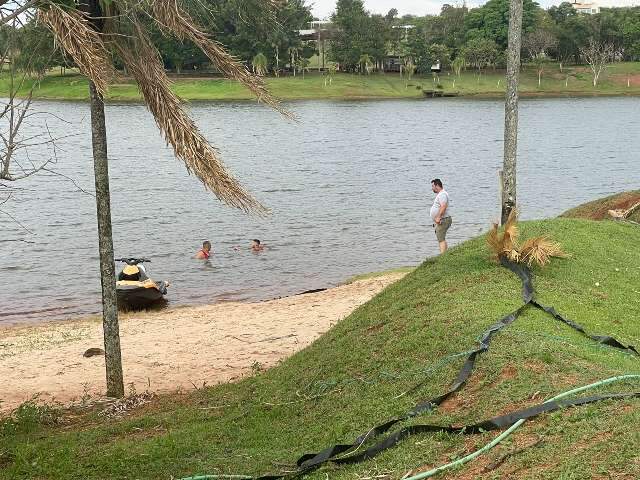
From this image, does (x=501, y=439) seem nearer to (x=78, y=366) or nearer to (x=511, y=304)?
(x=511, y=304)

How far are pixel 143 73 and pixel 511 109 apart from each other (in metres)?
7.64

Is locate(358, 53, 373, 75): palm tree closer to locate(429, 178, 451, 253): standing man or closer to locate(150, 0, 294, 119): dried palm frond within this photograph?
locate(429, 178, 451, 253): standing man

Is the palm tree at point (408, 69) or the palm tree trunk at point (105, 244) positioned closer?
the palm tree trunk at point (105, 244)

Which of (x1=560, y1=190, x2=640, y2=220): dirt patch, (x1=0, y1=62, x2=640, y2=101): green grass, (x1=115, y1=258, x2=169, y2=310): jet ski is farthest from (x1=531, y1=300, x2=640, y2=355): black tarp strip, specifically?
(x1=0, y1=62, x2=640, y2=101): green grass

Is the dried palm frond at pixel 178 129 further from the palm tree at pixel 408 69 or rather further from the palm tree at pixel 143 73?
the palm tree at pixel 408 69

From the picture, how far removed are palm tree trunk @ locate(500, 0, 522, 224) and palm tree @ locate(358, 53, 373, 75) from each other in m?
92.1

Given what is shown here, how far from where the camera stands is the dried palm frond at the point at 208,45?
9477 mm

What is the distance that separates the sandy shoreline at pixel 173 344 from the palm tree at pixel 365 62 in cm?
8792

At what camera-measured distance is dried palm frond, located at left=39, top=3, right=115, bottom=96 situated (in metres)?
7.92

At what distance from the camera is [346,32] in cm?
10938

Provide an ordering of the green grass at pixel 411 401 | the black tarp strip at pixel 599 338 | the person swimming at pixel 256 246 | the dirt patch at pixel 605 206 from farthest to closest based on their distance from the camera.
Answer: the person swimming at pixel 256 246, the dirt patch at pixel 605 206, the black tarp strip at pixel 599 338, the green grass at pixel 411 401

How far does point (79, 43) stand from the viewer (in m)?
8.01

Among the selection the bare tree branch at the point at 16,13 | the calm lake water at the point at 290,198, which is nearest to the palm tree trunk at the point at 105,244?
the calm lake water at the point at 290,198

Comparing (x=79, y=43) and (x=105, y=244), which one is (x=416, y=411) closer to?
(x=79, y=43)
